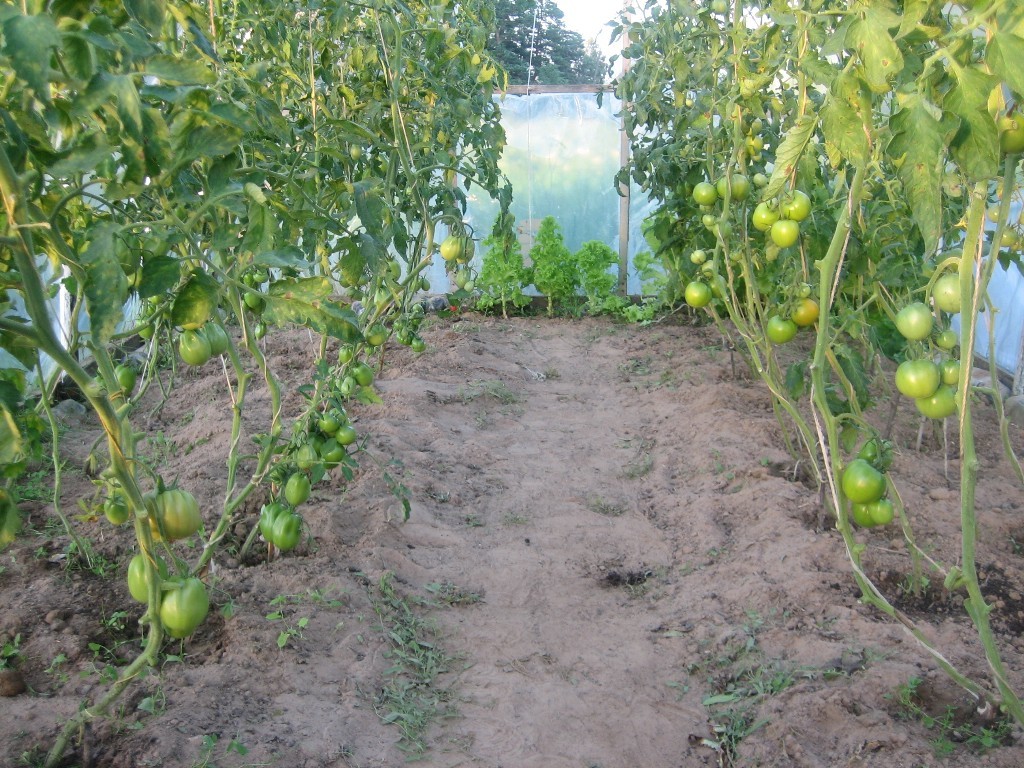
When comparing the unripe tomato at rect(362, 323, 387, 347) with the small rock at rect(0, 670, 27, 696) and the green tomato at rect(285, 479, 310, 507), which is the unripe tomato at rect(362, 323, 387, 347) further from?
the small rock at rect(0, 670, 27, 696)

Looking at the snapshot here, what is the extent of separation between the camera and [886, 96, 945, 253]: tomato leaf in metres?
1.25

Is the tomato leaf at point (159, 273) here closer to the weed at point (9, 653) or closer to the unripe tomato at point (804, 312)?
the weed at point (9, 653)

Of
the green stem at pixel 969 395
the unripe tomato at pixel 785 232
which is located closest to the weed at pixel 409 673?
the green stem at pixel 969 395

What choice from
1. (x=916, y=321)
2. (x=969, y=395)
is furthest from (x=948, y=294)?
(x=969, y=395)

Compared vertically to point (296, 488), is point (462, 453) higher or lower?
lower

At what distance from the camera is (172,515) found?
1454mm

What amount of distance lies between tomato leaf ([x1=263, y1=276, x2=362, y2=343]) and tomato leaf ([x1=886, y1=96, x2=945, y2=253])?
0.94 meters

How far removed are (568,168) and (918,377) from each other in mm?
6144

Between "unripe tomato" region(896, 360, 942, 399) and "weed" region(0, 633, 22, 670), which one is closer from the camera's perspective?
"unripe tomato" region(896, 360, 942, 399)

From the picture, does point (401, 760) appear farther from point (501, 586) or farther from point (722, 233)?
point (722, 233)

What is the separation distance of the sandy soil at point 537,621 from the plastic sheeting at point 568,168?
391 centimetres

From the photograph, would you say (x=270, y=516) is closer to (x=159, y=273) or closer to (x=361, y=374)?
(x=361, y=374)

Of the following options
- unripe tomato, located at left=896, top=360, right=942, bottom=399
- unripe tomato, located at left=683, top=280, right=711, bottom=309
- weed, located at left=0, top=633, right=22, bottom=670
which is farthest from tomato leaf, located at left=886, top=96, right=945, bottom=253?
weed, located at left=0, top=633, right=22, bottom=670

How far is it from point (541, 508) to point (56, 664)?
1.76m
